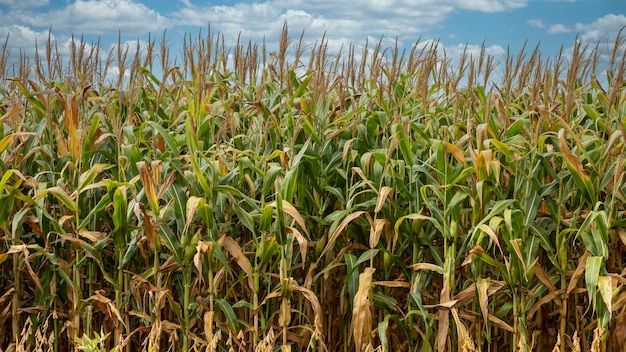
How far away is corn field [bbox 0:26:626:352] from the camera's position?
4.01m

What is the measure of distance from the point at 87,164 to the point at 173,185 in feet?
3.26

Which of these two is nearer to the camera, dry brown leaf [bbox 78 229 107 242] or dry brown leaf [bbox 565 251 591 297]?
dry brown leaf [bbox 565 251 591 297]

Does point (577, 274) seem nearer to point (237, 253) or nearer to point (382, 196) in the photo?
point (382, 196)

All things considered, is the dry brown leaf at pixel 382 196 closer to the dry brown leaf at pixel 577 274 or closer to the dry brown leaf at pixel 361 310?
the dry brown leaf at pixel 361 310

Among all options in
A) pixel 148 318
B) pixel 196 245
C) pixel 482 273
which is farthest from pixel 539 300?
pixel 148 318

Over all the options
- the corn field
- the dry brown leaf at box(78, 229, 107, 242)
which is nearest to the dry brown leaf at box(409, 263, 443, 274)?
the corn field

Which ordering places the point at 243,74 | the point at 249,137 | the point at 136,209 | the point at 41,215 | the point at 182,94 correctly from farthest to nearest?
the point at 182,94 → the point at 243,74 → the point at 249,137 → the point at 41,215 → the point at 136,209

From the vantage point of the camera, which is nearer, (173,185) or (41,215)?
(173,185)

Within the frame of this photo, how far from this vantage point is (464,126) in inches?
178

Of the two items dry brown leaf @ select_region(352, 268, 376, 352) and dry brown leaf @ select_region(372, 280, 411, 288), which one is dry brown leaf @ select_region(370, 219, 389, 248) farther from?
dry brown leaf @ select_region(372, 280, 411, 288)

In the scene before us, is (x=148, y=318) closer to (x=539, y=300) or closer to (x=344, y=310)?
(x=344, y=310)

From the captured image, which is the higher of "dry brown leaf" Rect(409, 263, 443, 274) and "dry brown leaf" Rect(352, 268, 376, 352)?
"dry brown leaf" Rect(409, 263, 443, 274)

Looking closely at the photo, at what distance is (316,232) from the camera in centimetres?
440

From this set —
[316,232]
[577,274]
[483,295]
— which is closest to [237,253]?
[316,232]
